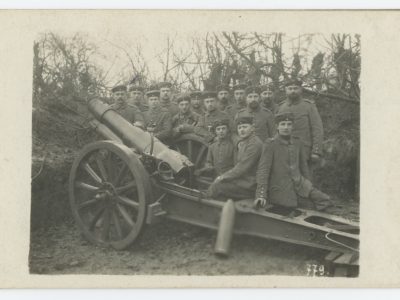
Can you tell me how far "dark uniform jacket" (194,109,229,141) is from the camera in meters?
5.90

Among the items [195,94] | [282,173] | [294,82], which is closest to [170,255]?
[282,173]

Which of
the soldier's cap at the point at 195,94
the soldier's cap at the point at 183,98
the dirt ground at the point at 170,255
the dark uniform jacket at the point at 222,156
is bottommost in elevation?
the dirt ground at the point at 170,255

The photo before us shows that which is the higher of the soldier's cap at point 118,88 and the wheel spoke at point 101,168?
the soldier's cap at point 118,88

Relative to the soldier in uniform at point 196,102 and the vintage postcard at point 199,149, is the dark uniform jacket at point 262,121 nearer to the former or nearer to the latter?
the vintage postcard at point 199,149

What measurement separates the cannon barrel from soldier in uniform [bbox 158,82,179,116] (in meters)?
0.45

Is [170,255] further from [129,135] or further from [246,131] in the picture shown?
[246,131]

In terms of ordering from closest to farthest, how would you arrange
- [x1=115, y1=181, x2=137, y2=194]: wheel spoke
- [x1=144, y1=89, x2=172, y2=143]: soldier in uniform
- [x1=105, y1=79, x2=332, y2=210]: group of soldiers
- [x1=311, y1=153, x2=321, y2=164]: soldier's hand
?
[x1=115, y1=181, x2=137, y2=194]: wheel spoke
[x1=105, y1=79, x2=332, y2=210]: group of soldiers
[x1=311, y1=153, x2=321, y2=164]: soldier's hand
[x1=144, y1=89, x2=172, y2=143]: soldier in uniform

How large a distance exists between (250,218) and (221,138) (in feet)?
3.14

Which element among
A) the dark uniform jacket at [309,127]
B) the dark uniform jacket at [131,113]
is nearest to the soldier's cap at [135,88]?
the dark uniform jacket at [131,113]

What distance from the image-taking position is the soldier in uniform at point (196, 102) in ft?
19.6

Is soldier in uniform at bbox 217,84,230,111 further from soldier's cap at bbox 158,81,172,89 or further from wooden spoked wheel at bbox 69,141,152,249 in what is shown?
Result: wooden spoked wheel at bbox 69,141,152,249

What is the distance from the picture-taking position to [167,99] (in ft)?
19.6

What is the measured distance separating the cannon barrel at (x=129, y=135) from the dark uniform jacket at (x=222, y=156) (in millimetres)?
266

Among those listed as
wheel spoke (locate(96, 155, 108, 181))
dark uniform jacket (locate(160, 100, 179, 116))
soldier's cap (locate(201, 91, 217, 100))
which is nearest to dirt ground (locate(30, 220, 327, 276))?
wheel spoke (locate(96, 155, 108, 181))
